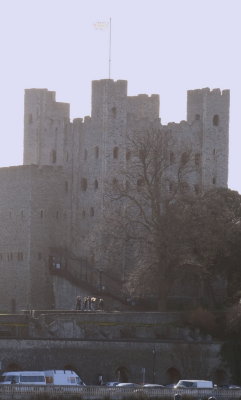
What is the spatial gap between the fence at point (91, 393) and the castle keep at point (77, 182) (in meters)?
28.8

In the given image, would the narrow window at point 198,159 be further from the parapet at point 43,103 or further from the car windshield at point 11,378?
the car windshield at point 11,378

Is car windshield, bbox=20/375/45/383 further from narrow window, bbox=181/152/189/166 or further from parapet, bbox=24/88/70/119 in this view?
parapet, bbox=24/88/70/119

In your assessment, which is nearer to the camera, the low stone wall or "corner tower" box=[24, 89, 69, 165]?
the low stone wall

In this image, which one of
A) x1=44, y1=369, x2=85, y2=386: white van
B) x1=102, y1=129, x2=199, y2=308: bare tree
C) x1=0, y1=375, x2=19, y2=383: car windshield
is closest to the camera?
x1=0, y1=375, x2=19, y2=383: car windshield

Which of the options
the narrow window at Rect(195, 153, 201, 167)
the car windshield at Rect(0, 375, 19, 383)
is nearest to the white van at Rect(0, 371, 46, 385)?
the car windshield at Rect(0, 375, 19, 383)

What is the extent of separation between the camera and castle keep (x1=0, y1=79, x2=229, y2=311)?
106 meters

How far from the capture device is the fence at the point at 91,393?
72.4 m

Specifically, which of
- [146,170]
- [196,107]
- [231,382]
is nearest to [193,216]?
[146,170]

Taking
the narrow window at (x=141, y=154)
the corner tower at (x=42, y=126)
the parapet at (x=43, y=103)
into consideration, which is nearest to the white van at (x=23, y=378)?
the narrow window at (x=141, y=154)

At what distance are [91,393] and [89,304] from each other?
23242 mm

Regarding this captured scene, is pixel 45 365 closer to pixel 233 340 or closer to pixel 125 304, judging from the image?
pixel 233 340

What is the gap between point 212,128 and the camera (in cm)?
11119

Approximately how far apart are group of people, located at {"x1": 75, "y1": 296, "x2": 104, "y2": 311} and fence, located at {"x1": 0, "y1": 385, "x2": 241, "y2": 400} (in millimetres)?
20026

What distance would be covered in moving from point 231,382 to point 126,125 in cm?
2514
